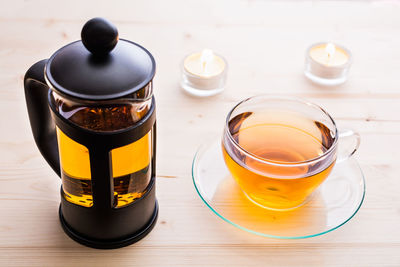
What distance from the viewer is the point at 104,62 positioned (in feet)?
1.89

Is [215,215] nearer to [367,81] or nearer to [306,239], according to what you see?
[306,239]

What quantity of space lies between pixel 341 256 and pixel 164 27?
655 mm

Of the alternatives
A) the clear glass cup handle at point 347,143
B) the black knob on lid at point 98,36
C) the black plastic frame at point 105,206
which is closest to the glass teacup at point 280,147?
the clear glass cup handle at point 347,143

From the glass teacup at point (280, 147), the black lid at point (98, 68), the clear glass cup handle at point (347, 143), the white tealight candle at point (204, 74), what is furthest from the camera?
the white tealight candle at point (204, 74)

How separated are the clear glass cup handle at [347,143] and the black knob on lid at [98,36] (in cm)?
41

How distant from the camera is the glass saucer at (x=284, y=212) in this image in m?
0.75

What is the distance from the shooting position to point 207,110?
0.97 m

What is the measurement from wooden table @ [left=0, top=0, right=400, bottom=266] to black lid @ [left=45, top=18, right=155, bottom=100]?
266 millimetres

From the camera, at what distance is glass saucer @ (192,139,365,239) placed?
75 centimetres

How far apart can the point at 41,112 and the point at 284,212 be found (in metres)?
0.37

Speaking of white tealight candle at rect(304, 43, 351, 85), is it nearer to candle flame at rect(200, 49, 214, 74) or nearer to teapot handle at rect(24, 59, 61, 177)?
candle flame at rect(200, 49, 214, 74)

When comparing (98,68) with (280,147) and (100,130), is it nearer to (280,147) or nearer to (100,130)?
(100,130)

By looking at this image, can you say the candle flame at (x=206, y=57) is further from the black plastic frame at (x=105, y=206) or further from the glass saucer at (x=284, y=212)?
the black plastic frame at (x=105, y=206)

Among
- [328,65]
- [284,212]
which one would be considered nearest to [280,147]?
[284,212]
